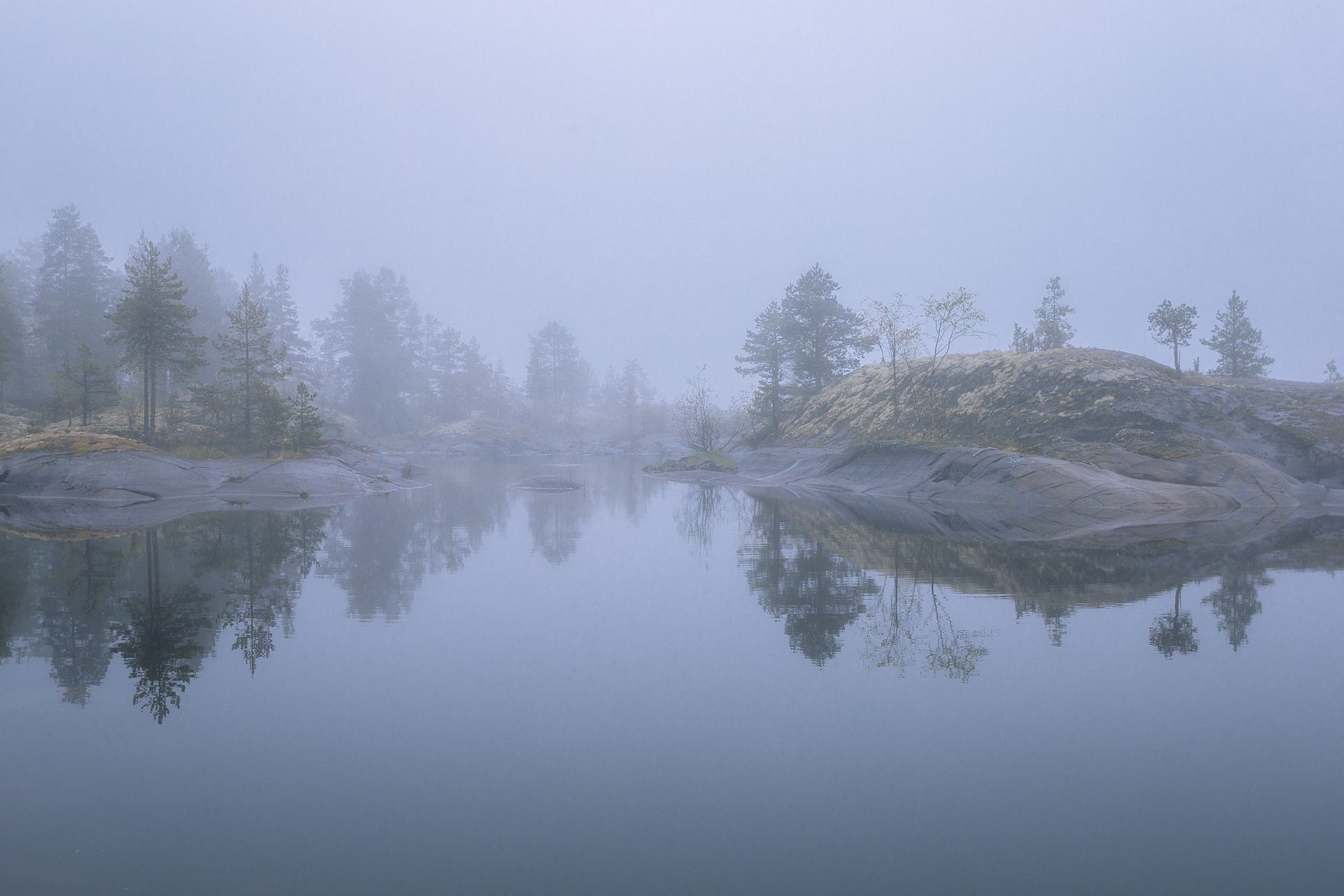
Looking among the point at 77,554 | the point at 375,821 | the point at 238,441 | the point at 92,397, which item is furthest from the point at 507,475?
the point at 375,821

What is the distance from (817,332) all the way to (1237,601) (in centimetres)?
4861

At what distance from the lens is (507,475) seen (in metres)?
50.3

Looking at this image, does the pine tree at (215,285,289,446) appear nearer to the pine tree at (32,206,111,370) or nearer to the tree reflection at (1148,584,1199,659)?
the pine tree at (32,206,111,370)

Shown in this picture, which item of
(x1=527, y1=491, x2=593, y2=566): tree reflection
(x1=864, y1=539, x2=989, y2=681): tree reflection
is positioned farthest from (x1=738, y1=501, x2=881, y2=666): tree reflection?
(x1=527, y1=491, x2=593, y2=566): tree reflection

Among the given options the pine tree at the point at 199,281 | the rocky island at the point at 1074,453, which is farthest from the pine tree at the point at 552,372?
the rocky island at the point at 1074,453

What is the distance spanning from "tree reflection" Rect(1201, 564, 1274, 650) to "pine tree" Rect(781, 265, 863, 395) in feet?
147

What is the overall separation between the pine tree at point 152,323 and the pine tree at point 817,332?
40162 mm

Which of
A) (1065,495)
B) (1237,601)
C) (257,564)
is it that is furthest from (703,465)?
(1237,601)

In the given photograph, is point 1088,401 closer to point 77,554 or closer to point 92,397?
point 77,554

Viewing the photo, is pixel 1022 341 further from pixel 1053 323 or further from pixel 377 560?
pixel 377 560

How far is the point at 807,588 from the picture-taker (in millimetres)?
12953

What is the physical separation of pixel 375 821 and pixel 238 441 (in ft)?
128

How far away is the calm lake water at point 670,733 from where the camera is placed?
184 inches

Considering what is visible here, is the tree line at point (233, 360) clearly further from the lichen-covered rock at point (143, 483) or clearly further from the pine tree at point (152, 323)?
the lichen-covered rock at point (143, 483)
